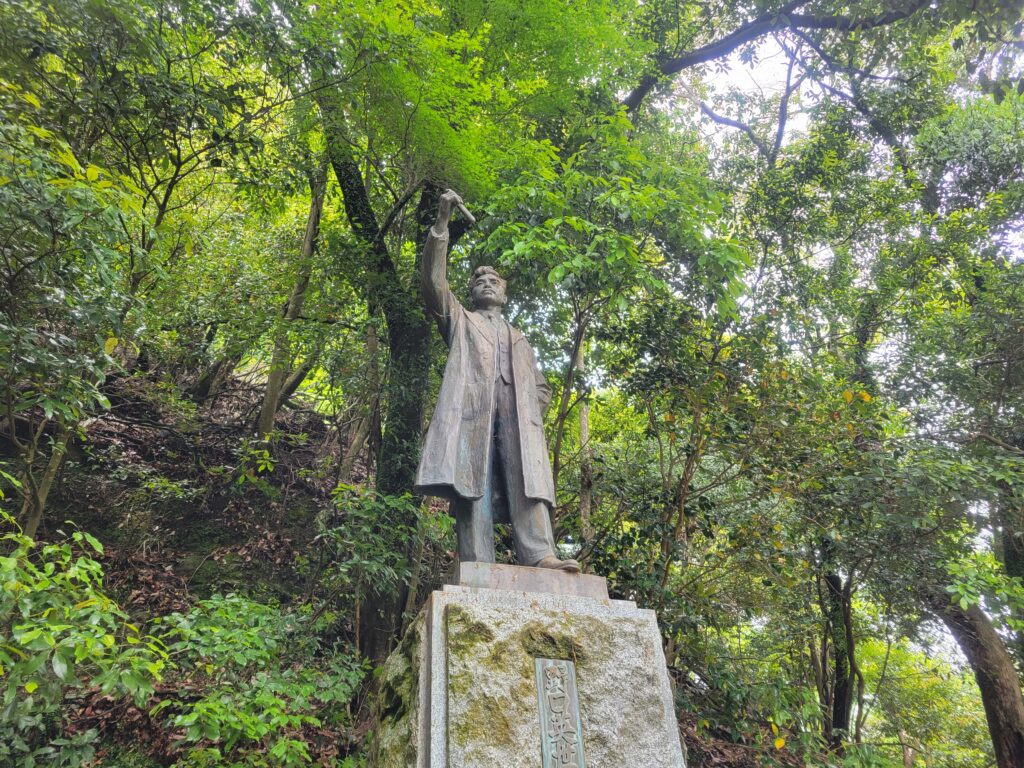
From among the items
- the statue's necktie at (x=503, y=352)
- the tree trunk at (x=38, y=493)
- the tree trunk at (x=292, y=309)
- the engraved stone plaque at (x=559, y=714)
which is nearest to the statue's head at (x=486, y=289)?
the statue's necktie at (x=503, y=352)

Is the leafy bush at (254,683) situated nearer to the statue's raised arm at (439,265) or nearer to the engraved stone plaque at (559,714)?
the engraved stone plaque at (559,714)

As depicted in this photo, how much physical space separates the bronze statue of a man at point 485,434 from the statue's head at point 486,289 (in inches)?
3.4

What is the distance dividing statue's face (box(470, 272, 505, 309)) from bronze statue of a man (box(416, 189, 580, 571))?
0.28 feet

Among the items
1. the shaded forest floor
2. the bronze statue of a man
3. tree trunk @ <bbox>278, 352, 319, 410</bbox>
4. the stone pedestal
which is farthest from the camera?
tree trunk @ <bbox>278, 352, 319, 410</bbox>

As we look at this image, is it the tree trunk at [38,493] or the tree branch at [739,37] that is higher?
the tree branch at [739,37]

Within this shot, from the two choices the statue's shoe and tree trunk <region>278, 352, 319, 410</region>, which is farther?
tree trunk <region>278, 352, 319, 410</region>

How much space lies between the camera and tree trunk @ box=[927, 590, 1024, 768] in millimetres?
6629

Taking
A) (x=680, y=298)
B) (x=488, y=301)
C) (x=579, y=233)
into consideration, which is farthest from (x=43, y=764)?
(x=680, y=298)

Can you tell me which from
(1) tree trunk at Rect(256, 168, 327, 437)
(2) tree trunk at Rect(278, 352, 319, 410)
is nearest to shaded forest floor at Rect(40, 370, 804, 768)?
(1) tree trunk at Rect(256, 168, 327, 437)

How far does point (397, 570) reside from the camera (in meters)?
5.54

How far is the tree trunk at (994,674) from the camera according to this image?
6.63 metres

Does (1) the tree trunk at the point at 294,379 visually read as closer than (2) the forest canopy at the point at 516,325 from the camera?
No

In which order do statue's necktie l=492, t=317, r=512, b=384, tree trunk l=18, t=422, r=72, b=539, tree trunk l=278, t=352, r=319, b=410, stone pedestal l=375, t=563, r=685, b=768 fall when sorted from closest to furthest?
stone pedestal l=375, t=563, r=685, b=768 < statue's necktie l=492, t=317, r=512, b=384 < tree trunk l=18, t=422, r=72, b=539 < tree trunk l=278, t=352, r=319, b=410

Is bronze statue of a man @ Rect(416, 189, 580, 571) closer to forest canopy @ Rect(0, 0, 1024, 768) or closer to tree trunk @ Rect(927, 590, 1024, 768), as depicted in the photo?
forest canopy @ Rect(0, 0, 1024, 768)
